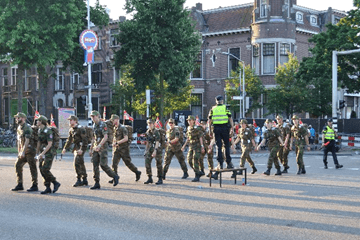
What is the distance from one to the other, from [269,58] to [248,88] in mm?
3795

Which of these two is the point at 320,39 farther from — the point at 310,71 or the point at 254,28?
the point at 254,28

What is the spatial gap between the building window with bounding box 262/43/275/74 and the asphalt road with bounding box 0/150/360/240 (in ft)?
101

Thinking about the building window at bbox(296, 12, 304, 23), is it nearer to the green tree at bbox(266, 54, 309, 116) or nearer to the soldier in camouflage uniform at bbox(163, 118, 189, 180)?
the green tree at bbox(266, 54, 309, 116)

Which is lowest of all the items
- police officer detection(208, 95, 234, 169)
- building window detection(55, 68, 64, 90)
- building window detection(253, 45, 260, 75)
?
police officer detection(208, 95, 234, 169)

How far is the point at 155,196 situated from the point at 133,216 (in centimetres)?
249

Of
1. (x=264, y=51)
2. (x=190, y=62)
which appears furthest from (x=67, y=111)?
(x=264, y=51)

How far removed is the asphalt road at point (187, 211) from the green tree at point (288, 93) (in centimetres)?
2494

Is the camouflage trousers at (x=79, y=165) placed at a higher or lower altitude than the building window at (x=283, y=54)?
lower

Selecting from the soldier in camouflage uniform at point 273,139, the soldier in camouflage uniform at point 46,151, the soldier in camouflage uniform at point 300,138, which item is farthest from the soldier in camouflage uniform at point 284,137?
the soldier in camouflage uniform at point 46,151

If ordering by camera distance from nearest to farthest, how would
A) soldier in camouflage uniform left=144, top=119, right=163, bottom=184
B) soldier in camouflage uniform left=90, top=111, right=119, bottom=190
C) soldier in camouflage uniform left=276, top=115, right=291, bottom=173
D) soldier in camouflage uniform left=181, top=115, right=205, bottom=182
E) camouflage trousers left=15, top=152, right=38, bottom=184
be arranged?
camouflage trousers left=15, top=152, right=38, bottom=184 < soldier in camouflage uniform left=90, top=111, right=119, bottom=190 < soldier in camouflage uniform left=144, top=119, right=163, bottom=184 < soldier in camouflage uniform left=181, top=115, right=205, bottom=182 < soldier in camouflage uniform left=276, top=115, right=291, bottom=173

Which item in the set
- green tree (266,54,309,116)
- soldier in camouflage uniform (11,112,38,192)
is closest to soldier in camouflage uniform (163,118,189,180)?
soldier in camouflage uniform (11,112,38,192)

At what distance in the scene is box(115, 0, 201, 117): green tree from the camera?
33938mm

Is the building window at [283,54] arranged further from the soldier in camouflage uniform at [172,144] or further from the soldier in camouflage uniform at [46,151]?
the soldier in camouflage uniform at [46,151]

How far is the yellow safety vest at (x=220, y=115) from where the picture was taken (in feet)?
42.9
